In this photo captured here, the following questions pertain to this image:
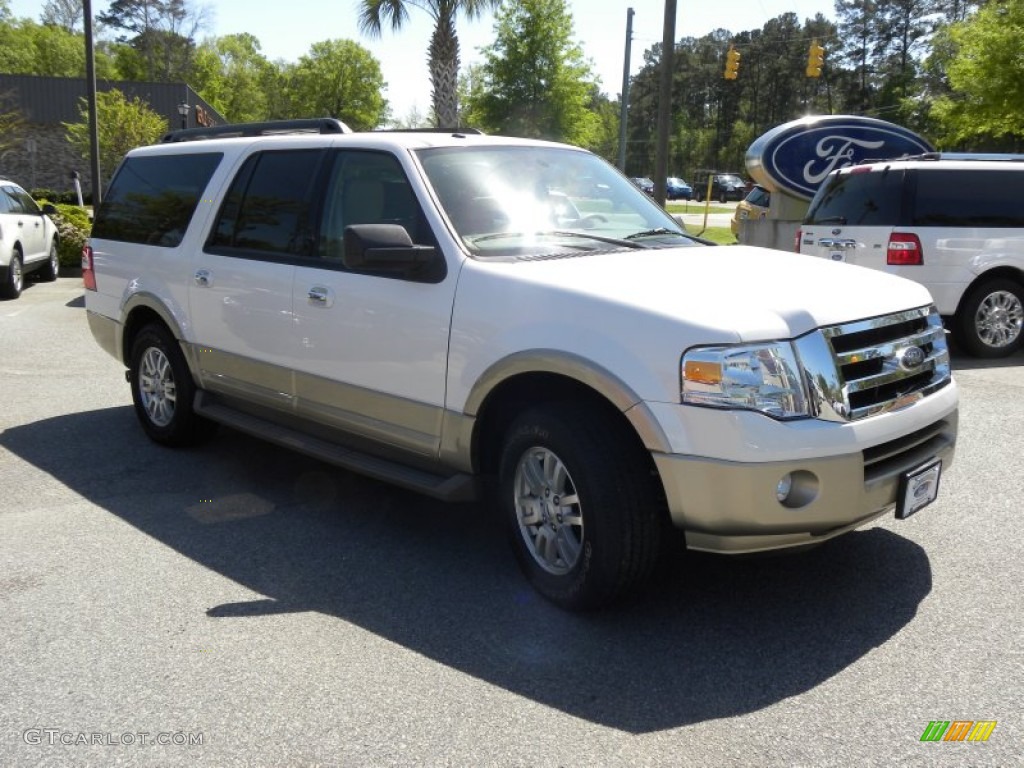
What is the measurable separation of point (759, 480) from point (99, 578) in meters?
2.91

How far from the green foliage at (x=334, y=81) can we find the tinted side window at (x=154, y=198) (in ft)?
240

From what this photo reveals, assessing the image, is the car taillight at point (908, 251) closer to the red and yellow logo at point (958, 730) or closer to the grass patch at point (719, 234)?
the red and yellow logo at point (958, 730)

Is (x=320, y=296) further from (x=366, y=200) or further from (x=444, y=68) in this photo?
(x=444, y=68)

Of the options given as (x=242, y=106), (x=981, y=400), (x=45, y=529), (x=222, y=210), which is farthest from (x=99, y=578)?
(x=242, y=106)

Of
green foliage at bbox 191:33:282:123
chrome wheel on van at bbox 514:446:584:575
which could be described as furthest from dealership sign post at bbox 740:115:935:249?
green foliage at bbox 191:33:282:123

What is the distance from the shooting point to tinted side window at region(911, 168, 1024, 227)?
941 centimetres

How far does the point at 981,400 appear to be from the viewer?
25.5 ft

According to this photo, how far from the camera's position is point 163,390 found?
20.5ft

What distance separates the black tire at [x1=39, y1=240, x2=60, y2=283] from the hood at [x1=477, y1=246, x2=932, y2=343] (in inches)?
575

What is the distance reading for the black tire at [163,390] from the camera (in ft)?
19.8

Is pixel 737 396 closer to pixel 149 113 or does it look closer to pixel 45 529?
pixel 45 529

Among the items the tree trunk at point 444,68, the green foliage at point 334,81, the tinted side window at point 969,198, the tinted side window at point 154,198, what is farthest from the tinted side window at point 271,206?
the green foliage at point 334,81
